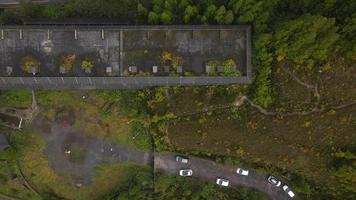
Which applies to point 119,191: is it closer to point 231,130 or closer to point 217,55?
point 231,130

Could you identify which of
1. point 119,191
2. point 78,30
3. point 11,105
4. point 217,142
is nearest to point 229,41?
point 217,142

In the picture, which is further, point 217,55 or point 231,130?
Result: point 231,130

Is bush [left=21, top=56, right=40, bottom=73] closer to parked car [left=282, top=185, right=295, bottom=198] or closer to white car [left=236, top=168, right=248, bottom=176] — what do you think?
white car [left=236, top=168, right=248, bottom=176]

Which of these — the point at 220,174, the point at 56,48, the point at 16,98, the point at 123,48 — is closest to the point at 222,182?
the point at 220,174

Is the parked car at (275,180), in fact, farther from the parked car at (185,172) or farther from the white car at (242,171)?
the parked car at (185,172)

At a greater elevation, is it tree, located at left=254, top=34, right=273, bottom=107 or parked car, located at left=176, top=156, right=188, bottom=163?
tree, located at left=254, top=34, right=273, bottom=107

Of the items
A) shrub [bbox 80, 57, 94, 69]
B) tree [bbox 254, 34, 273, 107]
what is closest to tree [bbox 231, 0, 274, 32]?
tree [bbox 254, 34, 273, 107]

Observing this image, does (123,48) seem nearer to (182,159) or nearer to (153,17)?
(153,17)
